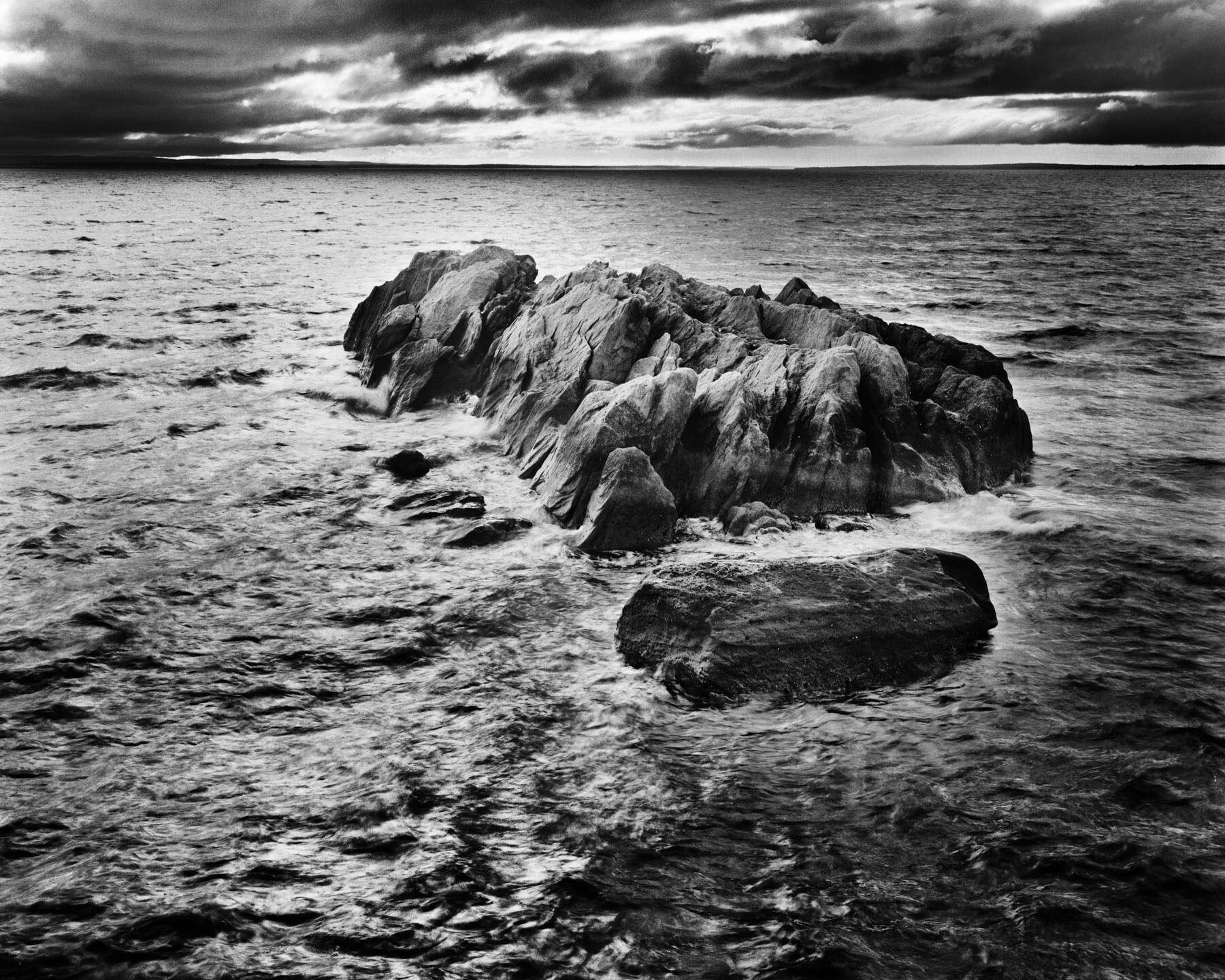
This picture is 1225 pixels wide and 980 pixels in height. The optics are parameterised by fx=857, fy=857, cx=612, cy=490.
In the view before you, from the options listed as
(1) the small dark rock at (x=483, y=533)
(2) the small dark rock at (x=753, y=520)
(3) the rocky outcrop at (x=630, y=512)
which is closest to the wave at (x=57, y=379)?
(1) the small dark rock at (x=483, y=533)

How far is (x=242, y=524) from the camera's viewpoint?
1580 centimetres

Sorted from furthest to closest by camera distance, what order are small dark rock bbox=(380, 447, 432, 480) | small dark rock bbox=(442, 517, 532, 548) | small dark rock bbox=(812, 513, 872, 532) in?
small dark rock bbox=(380, 447, 432, 480) < small dark rock bbox=(812, 513, 872, 532) < small dark rock bbox=(442, 517, 532, 548)

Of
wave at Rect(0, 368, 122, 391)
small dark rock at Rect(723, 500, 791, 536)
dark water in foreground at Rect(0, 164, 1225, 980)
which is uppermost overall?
wave at Rect(0, 368, 122, 391)

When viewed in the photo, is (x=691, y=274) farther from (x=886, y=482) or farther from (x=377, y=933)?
(x=377, y=933)

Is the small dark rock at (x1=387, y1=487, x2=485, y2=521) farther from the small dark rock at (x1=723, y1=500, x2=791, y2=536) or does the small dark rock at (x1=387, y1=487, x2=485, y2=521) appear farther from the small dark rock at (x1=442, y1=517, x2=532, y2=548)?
the small dark rock at (x1=723, y1=500, x2=791, y2=536)

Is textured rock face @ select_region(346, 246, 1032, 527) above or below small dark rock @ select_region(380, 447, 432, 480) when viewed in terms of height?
above

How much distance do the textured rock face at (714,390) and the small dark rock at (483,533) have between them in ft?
2.94

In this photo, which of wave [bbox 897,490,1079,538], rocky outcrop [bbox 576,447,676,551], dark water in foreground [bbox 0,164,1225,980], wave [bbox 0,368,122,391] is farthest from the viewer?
wave [bbox 0,368,122,391]

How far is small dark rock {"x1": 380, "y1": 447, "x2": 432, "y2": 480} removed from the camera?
18.6 metres

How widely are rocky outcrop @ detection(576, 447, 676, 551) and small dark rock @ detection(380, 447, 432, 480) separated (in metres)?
5.15

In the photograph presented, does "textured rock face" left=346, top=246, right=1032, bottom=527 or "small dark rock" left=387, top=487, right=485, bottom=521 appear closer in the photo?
"textured rock face" left=346, top=246, right=1032, bottom=527

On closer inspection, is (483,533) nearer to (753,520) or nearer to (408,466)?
(408,466)

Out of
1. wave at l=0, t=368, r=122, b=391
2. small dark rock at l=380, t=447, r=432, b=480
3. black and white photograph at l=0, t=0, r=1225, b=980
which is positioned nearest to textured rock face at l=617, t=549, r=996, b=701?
black and white photograph at l=0, t=0, r=1225, b=980

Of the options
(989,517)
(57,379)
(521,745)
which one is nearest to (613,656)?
(521,745)
